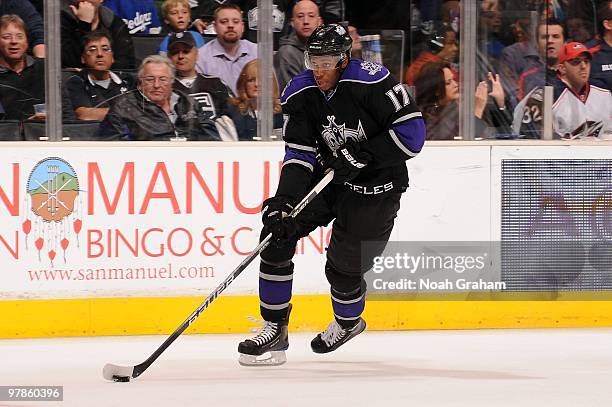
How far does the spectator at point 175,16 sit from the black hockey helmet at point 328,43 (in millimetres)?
1574

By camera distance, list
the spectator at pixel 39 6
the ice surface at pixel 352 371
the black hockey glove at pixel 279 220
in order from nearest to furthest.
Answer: the ice surface at pixel 352 371 → the black hockey glove at pixel 279 220 → the spectator at pixel 39 6

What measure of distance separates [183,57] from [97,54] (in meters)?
0.42

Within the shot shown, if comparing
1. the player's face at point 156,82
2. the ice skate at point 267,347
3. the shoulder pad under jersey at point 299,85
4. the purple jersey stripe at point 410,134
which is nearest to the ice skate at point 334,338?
the ice skate at point 267,347

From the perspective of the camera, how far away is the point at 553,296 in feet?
18.6

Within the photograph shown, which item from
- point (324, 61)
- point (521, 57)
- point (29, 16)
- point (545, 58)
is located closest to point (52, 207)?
point (29, 16)

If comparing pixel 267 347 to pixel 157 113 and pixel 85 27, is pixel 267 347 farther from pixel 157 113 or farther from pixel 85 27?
pixel 85 27

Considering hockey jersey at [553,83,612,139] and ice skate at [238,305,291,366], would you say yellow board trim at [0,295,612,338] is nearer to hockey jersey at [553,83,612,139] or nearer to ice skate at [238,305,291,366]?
hockey jersey at [553,83,612,139]

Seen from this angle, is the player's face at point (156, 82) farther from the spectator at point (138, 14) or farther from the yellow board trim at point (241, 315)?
the yellow board trim at point (241, 315)

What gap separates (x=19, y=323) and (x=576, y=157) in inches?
111

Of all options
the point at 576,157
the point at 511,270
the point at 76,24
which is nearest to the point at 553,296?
the point at 511,270

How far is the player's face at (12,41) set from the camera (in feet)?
17.6

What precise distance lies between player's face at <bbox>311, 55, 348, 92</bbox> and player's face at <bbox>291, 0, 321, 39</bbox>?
1.51 metres

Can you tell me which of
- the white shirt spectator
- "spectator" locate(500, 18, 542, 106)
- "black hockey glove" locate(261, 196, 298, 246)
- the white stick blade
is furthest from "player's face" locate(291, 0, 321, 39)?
the white stick blade

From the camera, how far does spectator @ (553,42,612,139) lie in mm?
5801
